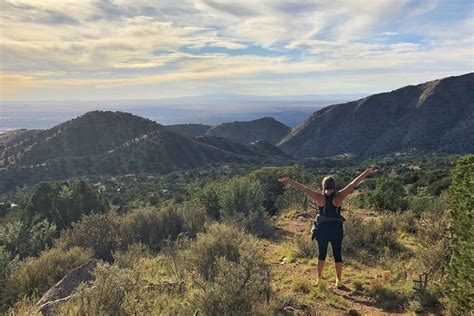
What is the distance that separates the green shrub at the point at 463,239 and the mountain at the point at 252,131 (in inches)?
4205

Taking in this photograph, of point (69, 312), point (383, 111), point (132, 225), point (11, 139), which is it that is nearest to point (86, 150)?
point (11, 139)

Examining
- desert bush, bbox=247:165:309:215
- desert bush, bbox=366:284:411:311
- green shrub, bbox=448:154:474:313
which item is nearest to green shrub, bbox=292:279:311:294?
desert bush, bbox=366:284:411:311

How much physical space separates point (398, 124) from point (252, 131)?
160 ft

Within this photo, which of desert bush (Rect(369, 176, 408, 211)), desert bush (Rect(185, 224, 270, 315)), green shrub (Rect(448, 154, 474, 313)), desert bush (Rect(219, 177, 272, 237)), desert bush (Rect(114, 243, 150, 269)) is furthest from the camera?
desert bush (Rect(369, 176, 408, 211))

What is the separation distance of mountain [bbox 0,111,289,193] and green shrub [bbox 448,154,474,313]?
48305 millimetres

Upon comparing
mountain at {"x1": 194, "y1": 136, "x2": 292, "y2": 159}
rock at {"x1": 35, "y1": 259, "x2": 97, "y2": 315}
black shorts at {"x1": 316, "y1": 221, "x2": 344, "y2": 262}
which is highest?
black shorts at {"x1": 316, "y1": 221, "x2": 344, "y2": 262}

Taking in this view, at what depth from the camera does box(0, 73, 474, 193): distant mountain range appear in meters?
52.3

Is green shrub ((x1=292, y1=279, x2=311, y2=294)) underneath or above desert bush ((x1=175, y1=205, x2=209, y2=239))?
above

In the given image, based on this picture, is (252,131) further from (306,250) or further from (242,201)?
(306,250)

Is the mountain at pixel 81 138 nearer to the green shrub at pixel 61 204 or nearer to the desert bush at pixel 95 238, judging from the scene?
the green shrub at pixel 61 204

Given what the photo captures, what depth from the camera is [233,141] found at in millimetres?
80312

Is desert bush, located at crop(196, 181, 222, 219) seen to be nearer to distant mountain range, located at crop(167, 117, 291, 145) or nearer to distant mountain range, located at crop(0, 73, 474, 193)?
distant mountain range, located at crop(0, 73, 474, 193)

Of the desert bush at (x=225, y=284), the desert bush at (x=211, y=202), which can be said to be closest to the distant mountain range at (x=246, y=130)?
the desert bush at (x=211, y=202)

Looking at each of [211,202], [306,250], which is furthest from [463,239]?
[211,202]
